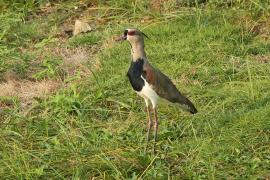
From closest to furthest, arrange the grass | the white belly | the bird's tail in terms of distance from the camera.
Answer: the grass
the white belly
the bird's tail

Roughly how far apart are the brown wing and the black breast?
3cm

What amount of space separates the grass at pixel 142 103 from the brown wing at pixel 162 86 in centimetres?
26

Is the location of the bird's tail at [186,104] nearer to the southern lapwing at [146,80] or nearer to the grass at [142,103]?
the southern lapwing at [146,80]

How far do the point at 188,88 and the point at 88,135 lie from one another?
1071 mm

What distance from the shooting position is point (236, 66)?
19.7ft

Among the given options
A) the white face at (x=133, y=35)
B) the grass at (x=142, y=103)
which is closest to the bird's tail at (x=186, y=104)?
the grass at (x=142, y=103)

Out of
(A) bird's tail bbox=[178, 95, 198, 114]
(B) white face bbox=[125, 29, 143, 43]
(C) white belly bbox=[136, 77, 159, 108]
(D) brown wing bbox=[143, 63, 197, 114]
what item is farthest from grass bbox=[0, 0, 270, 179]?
(B) white face bbox=[125, 29, 143, 43]

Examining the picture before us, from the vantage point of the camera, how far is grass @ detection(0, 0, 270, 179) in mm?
4422

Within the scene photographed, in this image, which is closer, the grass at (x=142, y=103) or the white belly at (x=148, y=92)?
the grass at (x=142, y=103)

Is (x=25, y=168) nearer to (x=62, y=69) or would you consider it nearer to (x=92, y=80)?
(x=92, y=80)

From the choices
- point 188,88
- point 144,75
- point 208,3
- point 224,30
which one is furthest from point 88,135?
point 208,3

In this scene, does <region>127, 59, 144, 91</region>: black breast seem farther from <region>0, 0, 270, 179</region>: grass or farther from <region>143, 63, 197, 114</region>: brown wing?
<region>0, 0, 270, 179</region>: grass

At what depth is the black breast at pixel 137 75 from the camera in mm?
4598

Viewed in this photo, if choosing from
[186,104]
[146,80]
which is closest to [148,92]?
[146,80]
